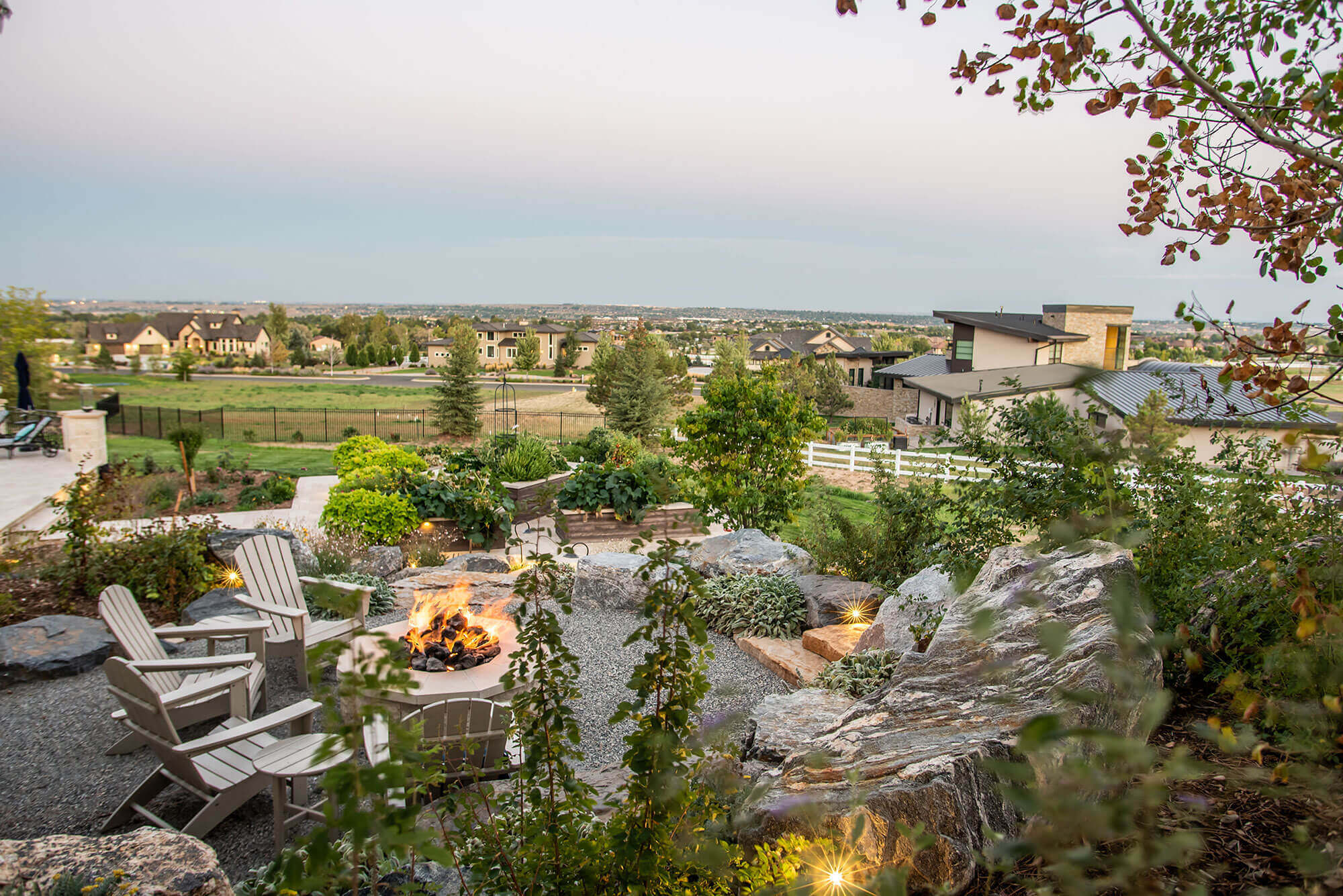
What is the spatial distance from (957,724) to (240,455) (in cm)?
1818

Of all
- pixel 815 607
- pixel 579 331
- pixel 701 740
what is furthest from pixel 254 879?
pixel 579 331

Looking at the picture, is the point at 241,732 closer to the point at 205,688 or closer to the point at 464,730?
the point at 205,688

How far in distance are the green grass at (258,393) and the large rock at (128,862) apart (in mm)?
30880

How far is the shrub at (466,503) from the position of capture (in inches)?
352

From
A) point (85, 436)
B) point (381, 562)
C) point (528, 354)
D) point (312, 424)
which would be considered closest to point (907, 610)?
point (381, 562)

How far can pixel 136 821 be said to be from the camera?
3453 mm

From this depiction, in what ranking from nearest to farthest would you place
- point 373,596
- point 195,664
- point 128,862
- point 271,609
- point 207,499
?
point 128,862
point 195,664
point 271,609
point 373,596
point 207,499

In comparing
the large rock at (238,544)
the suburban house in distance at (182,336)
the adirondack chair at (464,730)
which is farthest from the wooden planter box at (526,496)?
the suburban house in distance at (182,336)

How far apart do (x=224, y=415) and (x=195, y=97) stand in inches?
694

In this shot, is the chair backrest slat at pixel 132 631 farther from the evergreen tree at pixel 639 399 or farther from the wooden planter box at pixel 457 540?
the evergreen tree at pixel 639 399

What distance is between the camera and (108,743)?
4105 millimetres

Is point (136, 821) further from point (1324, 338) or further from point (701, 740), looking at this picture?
point (1324, 338)

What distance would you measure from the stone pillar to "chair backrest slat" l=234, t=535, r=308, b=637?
8.60m

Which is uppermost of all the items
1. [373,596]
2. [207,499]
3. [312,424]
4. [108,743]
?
[373,596]
